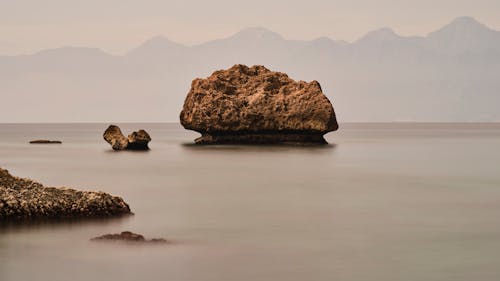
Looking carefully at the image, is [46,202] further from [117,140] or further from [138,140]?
[117,140]

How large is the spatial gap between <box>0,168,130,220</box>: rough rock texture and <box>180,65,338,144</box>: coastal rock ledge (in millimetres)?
42636

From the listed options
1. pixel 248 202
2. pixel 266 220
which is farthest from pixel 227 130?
pixel 266 220

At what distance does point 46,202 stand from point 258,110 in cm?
4424

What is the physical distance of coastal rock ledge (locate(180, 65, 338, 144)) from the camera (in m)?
62.6

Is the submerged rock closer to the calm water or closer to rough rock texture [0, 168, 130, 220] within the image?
the calm water

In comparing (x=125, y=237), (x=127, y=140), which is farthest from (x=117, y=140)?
(x=125, y=237)

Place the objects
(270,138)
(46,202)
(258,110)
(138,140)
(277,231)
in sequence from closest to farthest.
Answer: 1. (277,231)
2. (46,202)
3. (138,140)
4. (258,110)
5. (270,138)

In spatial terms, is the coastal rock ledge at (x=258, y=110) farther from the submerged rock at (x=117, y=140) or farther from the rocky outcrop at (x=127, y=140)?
the submerged rock at (x=117, y=140)

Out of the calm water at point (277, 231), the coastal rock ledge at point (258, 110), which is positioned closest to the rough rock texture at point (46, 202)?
the calm water at point (277, 231)

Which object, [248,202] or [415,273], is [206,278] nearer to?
[415,273]

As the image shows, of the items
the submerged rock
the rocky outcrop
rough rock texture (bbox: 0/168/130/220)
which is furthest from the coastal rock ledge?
rough rock texture (bbox: 0/168/130/220)

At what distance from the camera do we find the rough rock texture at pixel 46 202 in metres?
19.1

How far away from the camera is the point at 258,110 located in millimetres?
63094

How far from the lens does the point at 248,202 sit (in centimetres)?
2655
